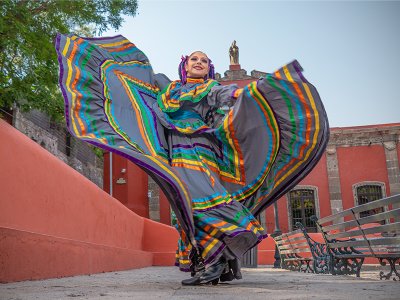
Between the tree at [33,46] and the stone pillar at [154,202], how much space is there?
1102 cm

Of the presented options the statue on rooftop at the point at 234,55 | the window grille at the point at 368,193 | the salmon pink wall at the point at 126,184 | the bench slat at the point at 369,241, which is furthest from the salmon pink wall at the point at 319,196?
the bench slat at the point at 369,241

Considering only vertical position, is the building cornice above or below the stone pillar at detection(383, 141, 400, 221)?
above

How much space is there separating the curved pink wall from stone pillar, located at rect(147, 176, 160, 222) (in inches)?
454

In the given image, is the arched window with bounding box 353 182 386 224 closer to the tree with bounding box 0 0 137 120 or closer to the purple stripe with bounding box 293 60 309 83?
the tree with bounding box 0 0 137 120

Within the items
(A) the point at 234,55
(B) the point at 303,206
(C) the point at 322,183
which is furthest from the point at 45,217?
(A) the point at 234,55

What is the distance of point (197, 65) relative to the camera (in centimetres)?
418

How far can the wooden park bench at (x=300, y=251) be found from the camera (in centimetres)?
629

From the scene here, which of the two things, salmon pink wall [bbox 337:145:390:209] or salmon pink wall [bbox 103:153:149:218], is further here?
salmon pink wall [bbox 337:145:390:209]

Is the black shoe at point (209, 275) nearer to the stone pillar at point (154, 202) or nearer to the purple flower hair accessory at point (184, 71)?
the purple flower hair accessory at point (184, 71)

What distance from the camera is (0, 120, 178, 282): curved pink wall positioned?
375cm

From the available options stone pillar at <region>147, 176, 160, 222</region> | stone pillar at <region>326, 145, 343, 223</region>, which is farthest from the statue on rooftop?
stone pillar at <region>147, 176, 160, 222</region>

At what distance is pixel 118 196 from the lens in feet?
60.9

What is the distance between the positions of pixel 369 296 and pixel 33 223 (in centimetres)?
314

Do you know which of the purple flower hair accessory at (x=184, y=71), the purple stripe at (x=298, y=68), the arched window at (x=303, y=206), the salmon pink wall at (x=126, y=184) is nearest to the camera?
the purple stripe at (x=298, y=68)
